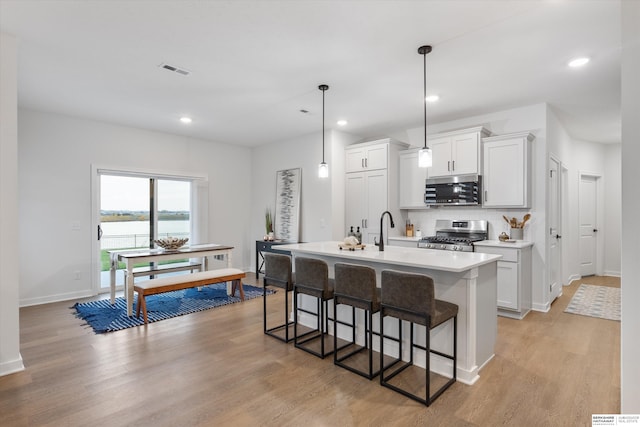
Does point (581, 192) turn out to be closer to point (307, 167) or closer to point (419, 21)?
point (307, 167)

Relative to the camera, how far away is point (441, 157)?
15.8 ft

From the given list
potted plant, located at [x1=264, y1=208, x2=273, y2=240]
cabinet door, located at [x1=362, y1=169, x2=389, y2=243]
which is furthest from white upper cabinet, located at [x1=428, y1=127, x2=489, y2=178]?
potted plant, located at [x1=264, y1=208, x2=273, y2=240]

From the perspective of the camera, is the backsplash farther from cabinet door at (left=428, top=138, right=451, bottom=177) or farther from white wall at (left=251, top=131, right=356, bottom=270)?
white wall at (left=251, top=131, right=356, bottom=270)

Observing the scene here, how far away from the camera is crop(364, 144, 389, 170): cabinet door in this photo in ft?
17.4

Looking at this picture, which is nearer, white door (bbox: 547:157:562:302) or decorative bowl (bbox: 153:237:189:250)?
white door (bbox: 547:157:562:302)

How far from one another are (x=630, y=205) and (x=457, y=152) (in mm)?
3147

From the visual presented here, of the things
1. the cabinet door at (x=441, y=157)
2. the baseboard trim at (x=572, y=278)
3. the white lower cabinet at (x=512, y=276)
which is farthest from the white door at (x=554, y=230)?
the cabinet door at (x=441, y=157)

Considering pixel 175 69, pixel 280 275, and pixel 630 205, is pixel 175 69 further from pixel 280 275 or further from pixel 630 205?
pixel 630 205

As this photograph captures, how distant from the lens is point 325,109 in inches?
181

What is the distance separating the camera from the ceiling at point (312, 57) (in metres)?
2.37

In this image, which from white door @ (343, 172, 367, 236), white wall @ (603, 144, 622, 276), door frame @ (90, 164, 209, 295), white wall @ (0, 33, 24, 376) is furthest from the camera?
white wall @ (603, 144, 622, 276)

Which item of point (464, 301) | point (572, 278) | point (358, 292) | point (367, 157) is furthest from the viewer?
point (572, 278)

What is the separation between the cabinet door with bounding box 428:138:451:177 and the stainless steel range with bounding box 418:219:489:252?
826mm

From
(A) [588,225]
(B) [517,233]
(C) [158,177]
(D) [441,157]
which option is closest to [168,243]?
(C) [158,177]
